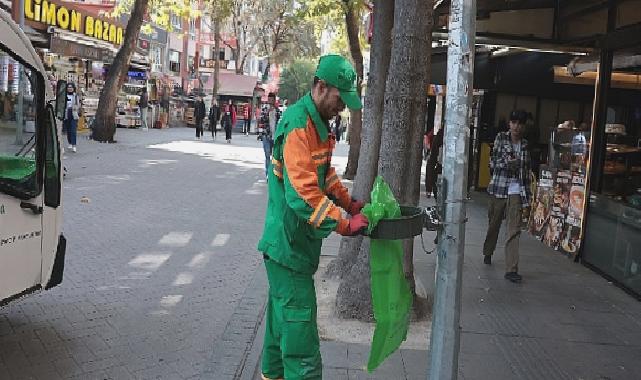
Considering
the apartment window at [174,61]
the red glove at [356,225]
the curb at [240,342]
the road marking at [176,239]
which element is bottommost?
the curb at [240,342]

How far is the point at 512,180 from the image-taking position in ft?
25.7

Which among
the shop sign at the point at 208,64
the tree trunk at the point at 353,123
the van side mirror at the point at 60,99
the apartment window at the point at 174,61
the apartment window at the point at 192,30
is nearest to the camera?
the van side mirror at the point at 60,99

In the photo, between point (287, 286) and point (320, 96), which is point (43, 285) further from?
point (320, 96)

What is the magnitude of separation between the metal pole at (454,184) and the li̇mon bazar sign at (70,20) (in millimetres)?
18622

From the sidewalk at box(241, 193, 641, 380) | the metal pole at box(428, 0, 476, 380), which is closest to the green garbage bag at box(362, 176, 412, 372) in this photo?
the metal pole at box(428, 0, 476, 380)

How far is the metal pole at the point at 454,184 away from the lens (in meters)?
3.43

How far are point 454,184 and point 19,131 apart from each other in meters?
3.12

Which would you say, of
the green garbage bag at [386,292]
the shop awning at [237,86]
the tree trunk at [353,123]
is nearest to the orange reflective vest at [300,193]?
the green garbage bag at [386,292]

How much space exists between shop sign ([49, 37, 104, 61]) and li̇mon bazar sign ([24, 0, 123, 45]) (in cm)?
56

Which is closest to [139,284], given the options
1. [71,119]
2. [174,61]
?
[71,119]

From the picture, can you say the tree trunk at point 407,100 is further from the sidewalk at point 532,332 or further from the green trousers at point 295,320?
the green trousers at point 295,320

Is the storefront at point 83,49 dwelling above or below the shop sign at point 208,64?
below

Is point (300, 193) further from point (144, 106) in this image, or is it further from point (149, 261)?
point (144, 106)

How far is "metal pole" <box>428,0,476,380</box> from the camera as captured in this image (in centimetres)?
343
